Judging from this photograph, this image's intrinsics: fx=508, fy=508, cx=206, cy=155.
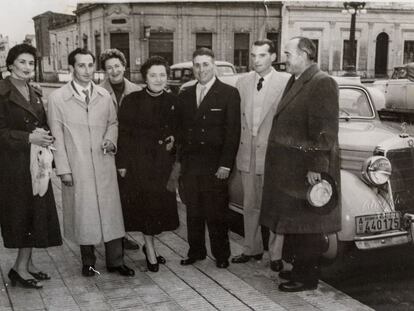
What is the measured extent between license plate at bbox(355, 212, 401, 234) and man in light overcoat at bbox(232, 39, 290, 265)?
0.67 meters

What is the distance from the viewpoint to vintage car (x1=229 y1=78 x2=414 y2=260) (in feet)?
12.5

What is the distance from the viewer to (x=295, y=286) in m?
3.54

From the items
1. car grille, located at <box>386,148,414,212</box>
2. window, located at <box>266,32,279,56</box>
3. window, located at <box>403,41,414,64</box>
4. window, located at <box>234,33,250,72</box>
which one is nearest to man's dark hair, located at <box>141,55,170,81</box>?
car grille, located at <box>386,148,414,212</box>

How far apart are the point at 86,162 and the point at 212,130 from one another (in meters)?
0.96

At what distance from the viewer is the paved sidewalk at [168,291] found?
10.8ft

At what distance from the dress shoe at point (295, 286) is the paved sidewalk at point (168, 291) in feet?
0.13

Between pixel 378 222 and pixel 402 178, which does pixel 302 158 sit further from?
pixel 402 178

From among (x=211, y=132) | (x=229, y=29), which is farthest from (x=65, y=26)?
(x=211, y=132)

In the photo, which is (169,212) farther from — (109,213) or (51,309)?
(51,309)

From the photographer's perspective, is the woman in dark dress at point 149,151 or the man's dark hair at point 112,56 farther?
the man's dark hair at point 112,56

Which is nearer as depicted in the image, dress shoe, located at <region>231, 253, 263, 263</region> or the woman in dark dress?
the woman in dark dress

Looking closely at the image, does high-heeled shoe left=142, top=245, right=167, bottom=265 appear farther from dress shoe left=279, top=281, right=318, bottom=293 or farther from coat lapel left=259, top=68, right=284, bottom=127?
coat lapel left=259, top=68, right=284, bottom=127

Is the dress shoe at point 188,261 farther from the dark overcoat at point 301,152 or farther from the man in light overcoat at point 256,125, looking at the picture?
the dark overcoat at point 301,152

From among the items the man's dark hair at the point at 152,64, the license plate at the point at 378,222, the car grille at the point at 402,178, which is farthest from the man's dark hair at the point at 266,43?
the license plate at the point at 378,222
